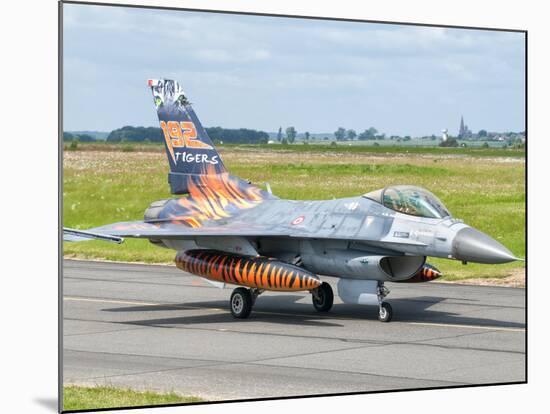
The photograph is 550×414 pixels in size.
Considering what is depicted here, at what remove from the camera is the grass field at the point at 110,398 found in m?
15.6

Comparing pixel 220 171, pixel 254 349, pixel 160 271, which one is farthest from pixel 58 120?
pixel 160 271

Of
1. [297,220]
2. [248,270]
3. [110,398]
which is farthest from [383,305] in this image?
[110,398]

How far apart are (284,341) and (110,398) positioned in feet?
17.3

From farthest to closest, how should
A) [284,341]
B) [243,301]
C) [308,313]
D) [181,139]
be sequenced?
[181,139], [308,313], [243,301], [284,341]

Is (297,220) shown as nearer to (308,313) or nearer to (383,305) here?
(308,313)

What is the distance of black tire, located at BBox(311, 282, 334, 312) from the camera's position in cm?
2412

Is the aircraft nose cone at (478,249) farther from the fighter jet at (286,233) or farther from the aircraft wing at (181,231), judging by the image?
the aircraft wing at (181,231)

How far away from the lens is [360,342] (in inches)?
803

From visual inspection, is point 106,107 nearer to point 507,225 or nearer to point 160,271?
point 160,271

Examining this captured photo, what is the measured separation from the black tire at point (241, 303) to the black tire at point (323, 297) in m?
1.55

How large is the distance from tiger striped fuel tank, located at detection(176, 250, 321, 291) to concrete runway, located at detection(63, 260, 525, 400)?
0.81 m

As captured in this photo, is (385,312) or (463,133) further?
(463,133)

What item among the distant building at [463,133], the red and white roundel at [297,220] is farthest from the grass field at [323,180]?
the red and white roundel at [297,220]

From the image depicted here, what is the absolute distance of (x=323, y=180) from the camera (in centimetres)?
4372
